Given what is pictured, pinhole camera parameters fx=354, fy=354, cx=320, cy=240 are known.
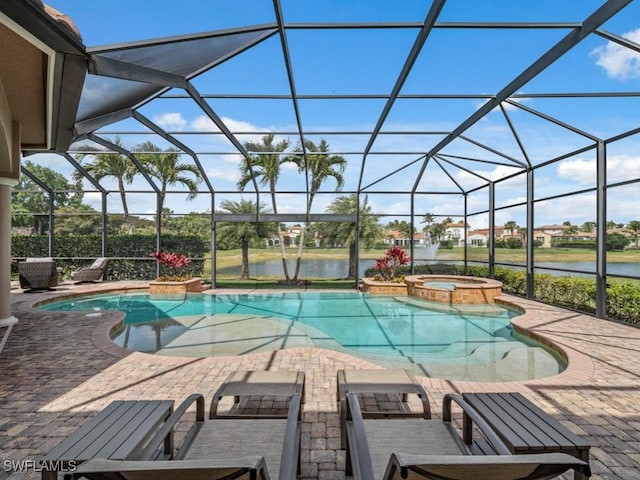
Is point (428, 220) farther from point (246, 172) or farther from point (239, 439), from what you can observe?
point (239, 439)

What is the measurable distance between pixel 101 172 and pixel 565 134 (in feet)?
54.9

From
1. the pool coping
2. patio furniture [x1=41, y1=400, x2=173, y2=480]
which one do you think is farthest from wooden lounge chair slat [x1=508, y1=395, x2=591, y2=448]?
patio furniture [x1=41, y1=400, x2=173, y2=480]

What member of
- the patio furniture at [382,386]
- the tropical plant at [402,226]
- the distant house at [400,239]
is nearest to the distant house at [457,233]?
the distant house at [400,239]

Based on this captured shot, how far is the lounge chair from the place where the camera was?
1.45 metres

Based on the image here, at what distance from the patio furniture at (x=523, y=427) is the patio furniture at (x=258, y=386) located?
1.39 m

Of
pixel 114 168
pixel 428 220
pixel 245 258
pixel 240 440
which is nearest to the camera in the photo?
pixel 240 440

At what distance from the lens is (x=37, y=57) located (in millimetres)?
4102

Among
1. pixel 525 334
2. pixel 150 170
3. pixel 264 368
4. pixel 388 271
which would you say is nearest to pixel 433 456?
pixel 264 368

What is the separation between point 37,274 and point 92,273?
1983mm

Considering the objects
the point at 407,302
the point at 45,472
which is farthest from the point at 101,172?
the point at 45,472

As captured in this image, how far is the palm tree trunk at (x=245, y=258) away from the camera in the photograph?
15727mm

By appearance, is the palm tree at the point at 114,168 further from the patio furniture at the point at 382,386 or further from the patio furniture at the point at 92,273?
the patio furniture at the point at 382,386

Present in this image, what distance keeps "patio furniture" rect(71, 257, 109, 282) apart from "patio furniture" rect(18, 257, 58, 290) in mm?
1471

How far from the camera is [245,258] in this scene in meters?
15.9
